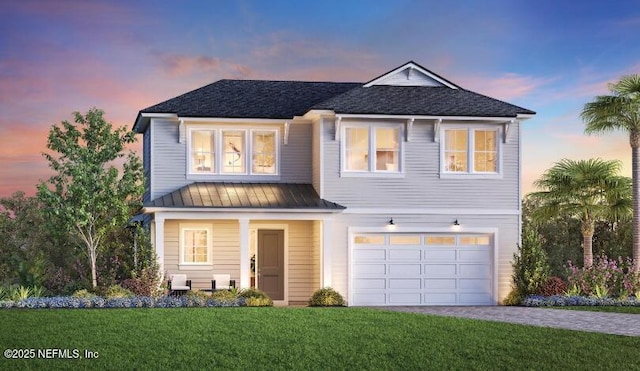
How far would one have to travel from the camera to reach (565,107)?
34.8 meters

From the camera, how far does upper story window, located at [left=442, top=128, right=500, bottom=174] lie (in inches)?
1112

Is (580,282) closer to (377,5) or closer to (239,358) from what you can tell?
(377,5)

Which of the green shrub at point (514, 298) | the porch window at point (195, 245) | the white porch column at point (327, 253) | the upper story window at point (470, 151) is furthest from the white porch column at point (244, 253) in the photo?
the green shrub at point (514, 298)

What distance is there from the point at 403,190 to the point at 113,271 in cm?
884

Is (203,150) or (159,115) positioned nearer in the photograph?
(159,115)

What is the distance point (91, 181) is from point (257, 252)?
5.56 metres

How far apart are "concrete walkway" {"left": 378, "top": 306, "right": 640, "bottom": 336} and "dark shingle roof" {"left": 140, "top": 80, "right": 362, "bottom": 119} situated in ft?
23.2

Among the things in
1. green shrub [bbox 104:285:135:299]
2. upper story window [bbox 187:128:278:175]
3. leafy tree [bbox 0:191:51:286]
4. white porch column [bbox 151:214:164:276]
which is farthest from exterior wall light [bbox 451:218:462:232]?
leafy tree [bbox 0:191:51:286]

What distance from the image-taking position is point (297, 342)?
18.7 m

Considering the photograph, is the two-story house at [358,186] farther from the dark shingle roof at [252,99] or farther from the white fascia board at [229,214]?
the white fascia board at [229,214]

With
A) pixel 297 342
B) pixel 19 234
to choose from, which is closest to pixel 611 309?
pixel 297 342

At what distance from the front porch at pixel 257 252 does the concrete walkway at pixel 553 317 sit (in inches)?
141

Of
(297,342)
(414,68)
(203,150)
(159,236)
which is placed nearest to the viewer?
(297,342)

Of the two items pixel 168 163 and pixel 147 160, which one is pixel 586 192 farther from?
pixel 147 160
